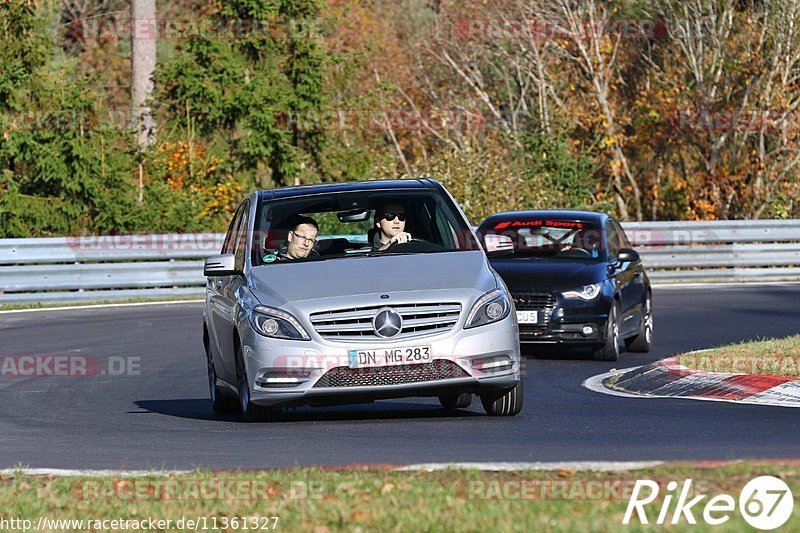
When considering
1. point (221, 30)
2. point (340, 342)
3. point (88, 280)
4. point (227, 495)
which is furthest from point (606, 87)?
point (227, 495)

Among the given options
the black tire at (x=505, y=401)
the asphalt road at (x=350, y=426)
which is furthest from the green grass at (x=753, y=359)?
the black tire at (x=505, y=401)

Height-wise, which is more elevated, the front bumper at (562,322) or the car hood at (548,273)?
the car hood at (548,273)

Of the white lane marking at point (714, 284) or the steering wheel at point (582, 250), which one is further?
the white lane marking at point (714, 284)

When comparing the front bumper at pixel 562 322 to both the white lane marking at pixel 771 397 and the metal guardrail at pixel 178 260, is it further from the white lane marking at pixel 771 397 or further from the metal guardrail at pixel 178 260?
the metal guardrail at pixel 178 260

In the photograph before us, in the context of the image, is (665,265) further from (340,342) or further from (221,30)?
(340,342)

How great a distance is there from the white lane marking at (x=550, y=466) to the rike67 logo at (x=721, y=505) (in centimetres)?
61

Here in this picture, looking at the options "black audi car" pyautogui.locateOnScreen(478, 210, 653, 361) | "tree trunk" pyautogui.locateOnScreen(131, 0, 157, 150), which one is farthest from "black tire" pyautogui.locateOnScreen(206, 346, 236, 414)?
"tree trunk" pyautogui.locateOnScreen(131, 0, 157, 150)

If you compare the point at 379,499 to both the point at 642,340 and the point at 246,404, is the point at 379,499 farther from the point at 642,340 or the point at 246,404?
the point at 642,340

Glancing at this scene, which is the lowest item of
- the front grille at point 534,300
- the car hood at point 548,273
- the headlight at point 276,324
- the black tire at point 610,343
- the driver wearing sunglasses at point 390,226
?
the black tire at point 610,343

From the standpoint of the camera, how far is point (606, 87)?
41.4 metres

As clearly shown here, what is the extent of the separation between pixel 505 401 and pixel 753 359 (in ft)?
11.6

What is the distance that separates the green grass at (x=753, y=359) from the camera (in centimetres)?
1345
